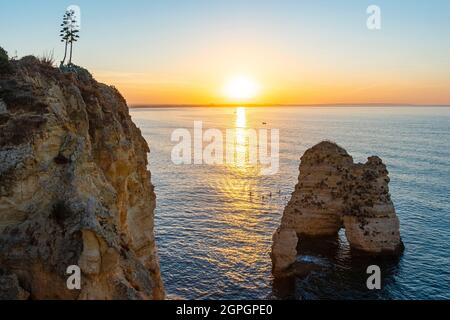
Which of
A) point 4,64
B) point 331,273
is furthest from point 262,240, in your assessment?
point 4,64

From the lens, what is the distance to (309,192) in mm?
59844

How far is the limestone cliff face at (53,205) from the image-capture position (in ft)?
49.2

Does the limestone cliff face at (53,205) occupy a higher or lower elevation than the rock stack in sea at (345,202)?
higher

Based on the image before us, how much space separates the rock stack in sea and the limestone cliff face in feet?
139

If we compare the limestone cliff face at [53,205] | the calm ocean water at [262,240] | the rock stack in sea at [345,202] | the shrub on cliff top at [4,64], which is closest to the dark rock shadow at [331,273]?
the calm ocean water at [262,240]

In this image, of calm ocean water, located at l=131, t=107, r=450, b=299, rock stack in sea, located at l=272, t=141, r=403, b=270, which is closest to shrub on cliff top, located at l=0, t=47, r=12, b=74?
calm ocean water, located at l=131, t=107, r=450, b=299

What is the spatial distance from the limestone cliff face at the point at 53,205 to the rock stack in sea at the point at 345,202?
42.3 metres

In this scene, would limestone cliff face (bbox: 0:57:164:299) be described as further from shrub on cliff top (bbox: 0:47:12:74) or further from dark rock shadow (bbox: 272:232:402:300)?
dark rock shadow (bbox: 272:232:402:300)

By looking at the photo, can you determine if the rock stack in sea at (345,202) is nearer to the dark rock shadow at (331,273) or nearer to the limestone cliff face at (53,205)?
the dark rock shadow at (331,273)

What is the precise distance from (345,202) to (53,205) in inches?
1879

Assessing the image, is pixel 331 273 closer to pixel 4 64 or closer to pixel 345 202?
pixel 345 202

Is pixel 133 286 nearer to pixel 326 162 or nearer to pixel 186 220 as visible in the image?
pixel 326 162

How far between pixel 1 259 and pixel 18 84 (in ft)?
28.7
